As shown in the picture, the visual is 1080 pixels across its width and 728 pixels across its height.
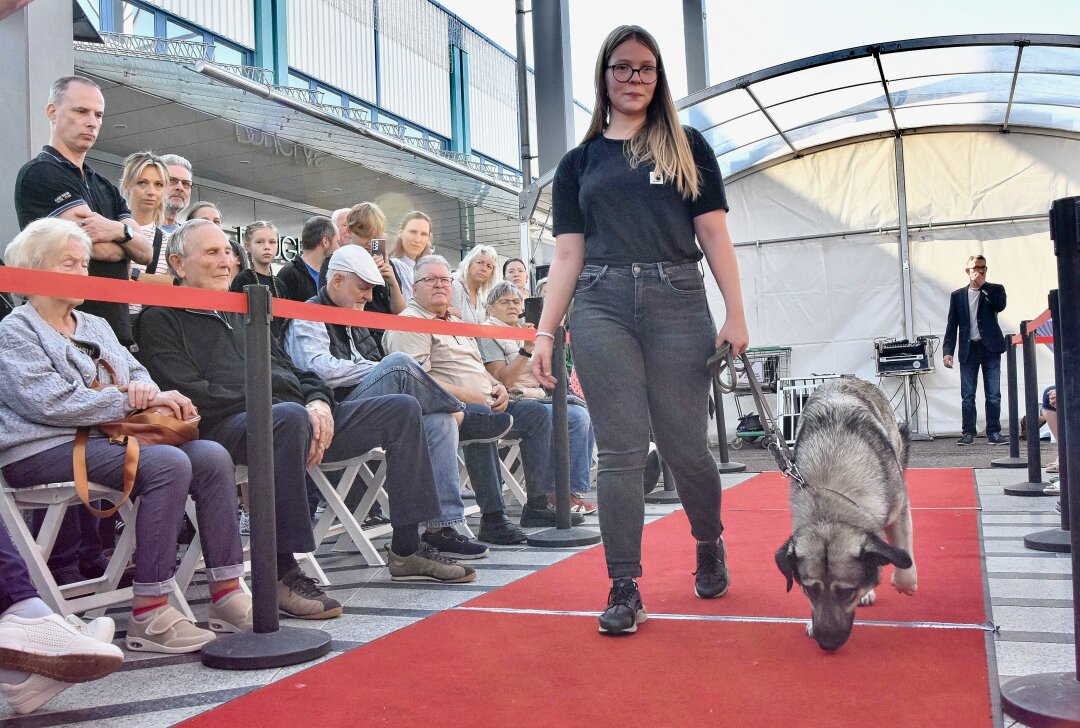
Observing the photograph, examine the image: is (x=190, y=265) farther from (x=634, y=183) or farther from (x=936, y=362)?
(x=936, y=362)

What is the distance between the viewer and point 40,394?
3096mm

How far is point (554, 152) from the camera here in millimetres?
13516

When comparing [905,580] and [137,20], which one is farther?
[137,20]

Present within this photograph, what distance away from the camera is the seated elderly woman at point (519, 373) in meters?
6.26

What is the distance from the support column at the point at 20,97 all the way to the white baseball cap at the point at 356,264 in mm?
1632

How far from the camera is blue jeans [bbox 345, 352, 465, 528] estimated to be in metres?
4.66

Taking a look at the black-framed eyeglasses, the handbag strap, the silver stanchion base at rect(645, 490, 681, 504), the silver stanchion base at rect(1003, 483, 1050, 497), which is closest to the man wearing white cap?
the handbag strap

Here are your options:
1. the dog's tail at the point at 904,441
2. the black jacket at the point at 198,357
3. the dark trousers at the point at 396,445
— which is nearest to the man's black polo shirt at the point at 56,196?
the black jacket at the point at 198,357

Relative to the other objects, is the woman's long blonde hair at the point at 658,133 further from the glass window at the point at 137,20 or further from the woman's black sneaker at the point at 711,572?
the glass window at the point at 137,20

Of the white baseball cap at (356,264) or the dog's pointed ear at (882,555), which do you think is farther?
the white baseball cap at (356,264)

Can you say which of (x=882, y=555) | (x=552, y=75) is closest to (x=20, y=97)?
Result: (x=882, y=555)

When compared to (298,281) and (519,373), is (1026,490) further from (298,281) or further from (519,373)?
(298,281)

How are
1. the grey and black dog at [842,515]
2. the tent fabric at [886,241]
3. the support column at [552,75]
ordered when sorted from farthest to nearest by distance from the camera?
the support column at [552,75] < the tent fabric at [886,241] < the grey and black dog at [842,515]

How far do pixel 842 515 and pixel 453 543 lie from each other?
231 centimetres
